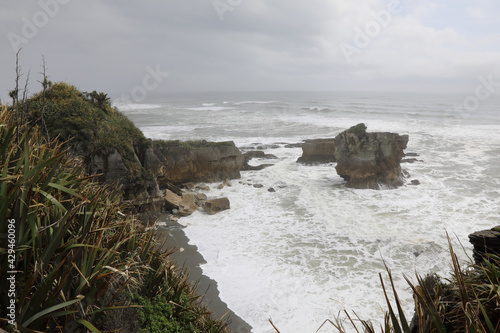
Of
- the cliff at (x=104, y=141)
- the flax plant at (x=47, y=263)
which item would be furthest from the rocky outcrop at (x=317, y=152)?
the flax plant at (x=47, y=263)

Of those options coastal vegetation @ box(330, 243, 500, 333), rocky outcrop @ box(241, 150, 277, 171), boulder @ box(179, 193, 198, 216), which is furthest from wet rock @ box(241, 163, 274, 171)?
coastal vegetation @ box(330, 243, 500, 333)

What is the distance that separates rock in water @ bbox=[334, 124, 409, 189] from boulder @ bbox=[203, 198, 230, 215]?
8.19 metres

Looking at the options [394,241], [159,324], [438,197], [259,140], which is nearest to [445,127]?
[259,140]

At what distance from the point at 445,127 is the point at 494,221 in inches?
1345

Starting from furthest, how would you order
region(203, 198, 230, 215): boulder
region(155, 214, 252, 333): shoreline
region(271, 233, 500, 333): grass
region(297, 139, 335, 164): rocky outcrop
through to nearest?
region(297, 139, 335, 164): rocky outcrop → region(203, 198, 230, 215): boulder → region(155, 214, 252, 333): shoreline → region(271, 233, 500, 333): grass

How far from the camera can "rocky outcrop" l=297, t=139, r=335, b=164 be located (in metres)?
25.3

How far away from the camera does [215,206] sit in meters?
15.5

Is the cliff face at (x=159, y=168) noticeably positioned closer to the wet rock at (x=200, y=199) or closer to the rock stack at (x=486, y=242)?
the wet rock at (x=200, y=199)

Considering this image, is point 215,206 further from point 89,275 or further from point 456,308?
point 456,308

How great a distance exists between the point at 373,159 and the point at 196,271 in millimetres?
13812

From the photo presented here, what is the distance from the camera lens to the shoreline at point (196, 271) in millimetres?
7797

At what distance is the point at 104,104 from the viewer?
14852 millimetres

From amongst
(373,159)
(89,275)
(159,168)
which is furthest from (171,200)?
(89,275)

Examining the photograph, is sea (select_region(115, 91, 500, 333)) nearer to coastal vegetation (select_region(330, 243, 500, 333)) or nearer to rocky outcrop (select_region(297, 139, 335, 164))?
coastal vegetation (select_region(330, 243, 500, 333))
